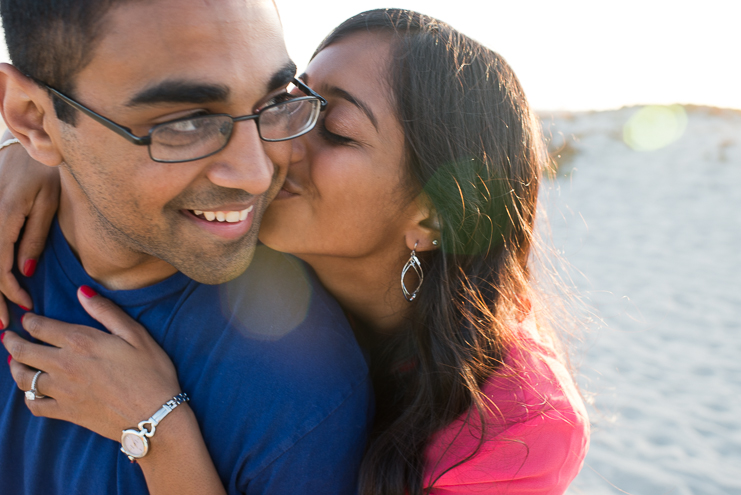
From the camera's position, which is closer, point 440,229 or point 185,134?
point 185,134

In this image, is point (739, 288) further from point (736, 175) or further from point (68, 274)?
point (68, 274)

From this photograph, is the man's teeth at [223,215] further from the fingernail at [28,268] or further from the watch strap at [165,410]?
the fingernail at [28,268]

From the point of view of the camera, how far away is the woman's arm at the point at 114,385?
1.68m

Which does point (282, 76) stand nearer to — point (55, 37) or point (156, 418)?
point (55, 37)

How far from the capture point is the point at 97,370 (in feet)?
5.89

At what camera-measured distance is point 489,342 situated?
7.23 ft

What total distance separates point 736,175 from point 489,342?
11.8 m

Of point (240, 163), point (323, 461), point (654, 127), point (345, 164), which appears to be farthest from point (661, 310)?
point (654, 127)

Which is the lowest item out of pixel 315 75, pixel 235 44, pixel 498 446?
pixel 498 446

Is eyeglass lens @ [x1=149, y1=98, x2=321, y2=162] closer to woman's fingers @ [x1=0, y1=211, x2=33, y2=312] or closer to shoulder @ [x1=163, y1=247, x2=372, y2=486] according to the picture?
shoulder @ [x1=163, y1=247, x2=372, y2=486]

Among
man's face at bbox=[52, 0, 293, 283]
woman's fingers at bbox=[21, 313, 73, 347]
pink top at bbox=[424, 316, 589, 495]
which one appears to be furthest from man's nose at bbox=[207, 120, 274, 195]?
pink top at bbox=[424, 316, 589, 495]

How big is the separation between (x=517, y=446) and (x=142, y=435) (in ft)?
4.27

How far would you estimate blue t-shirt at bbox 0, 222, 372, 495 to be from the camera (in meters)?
1.65

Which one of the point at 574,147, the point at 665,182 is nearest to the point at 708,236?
the point at 665,182
